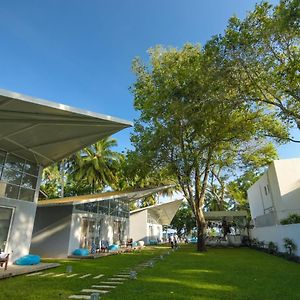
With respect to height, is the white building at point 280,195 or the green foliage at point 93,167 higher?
the green foliage at point 93,167

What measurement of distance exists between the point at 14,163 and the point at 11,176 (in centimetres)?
65

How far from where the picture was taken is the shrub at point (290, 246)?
13562mm

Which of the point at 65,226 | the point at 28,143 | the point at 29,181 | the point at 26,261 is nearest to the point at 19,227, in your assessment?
the point at 26,261

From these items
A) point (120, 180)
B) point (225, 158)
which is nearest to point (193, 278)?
point (225, 158)

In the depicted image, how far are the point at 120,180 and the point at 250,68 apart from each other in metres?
25.8

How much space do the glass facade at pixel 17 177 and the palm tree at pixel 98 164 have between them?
17706 millimetres

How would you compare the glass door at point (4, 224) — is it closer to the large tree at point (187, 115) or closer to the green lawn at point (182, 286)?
the green lawn at point (182, 286)

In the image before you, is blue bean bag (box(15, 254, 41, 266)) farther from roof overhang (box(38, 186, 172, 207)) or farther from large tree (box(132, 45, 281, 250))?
large tree (box(132, 45, 281, 250))

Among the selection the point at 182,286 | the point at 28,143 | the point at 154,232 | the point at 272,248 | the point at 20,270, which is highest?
the point at 28,143

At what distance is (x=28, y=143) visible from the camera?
11500mm

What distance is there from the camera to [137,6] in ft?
43.7

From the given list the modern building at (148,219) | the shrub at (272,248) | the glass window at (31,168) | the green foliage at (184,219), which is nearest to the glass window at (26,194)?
the glass window at (31,168)

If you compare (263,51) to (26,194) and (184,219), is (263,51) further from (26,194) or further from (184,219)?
(184,219)

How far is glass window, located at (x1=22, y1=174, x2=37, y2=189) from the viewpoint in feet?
42.7
